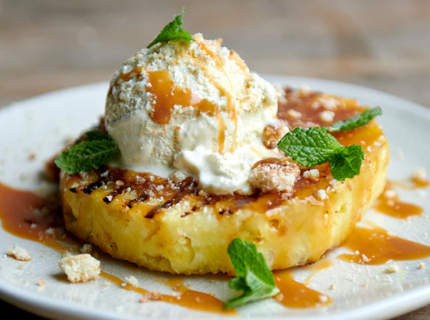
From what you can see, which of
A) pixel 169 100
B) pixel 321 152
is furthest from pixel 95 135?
pixel 321 152

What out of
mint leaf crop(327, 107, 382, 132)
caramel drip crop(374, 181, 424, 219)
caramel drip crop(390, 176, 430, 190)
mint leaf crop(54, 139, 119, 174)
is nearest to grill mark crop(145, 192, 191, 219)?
mint leaf crop(54, 139, 119, 174)

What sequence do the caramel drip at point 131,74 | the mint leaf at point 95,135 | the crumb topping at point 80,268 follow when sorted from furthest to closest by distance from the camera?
the mint leaf at point 95,135
the caramel drip at point 131,74
the crumb topping at point 80,268

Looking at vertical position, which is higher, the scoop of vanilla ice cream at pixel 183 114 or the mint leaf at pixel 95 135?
the scoop of vanilla ice cream at pixel 183 114

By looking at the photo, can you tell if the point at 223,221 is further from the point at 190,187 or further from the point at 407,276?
the point at 407,276

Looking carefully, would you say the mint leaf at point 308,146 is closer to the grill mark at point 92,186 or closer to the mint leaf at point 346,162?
the mint leaf at point 346,162

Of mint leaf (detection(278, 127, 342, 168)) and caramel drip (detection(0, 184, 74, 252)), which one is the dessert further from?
caramel drip (detection(0, 184, 74, 252))

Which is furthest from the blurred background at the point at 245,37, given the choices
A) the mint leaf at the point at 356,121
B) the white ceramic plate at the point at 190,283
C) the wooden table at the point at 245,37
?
the mint leaf at the point at 356,121
